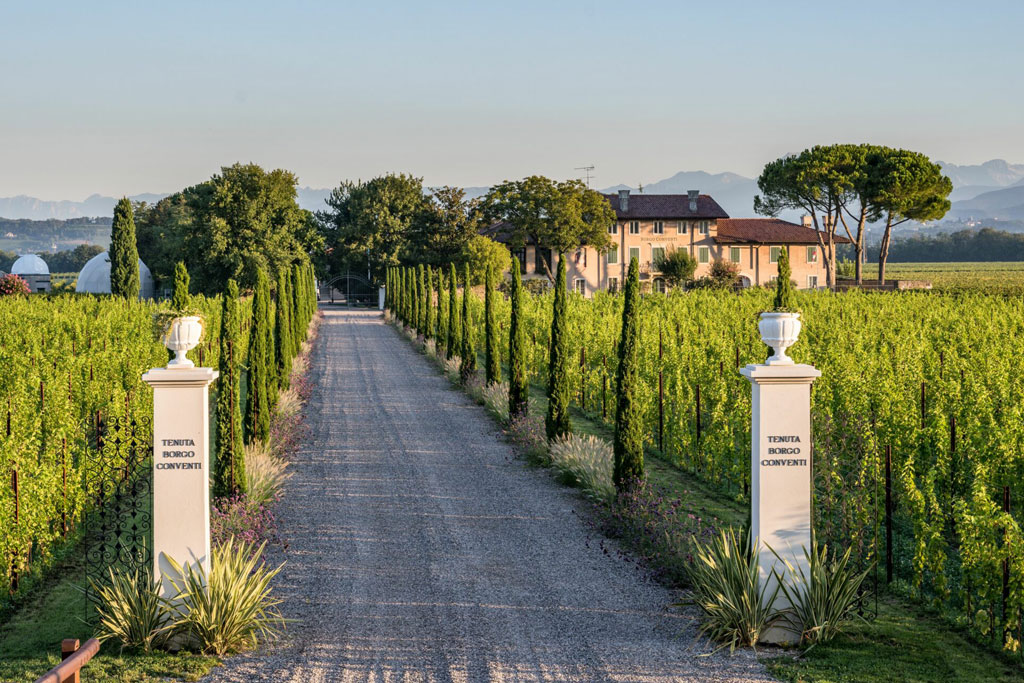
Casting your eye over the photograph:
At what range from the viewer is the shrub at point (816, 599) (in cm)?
808

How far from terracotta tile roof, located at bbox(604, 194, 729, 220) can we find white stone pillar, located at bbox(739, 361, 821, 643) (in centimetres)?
6325

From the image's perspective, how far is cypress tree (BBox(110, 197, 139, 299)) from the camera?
52.6 m

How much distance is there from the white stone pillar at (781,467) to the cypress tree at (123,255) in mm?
49994

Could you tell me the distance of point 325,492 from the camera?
13570 mm

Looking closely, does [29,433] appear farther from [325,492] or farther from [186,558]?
[186,558]

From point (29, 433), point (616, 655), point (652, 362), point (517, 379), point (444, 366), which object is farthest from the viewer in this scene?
point (444, 366)

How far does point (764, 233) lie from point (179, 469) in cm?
6815

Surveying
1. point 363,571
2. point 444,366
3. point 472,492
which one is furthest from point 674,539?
point 444,366

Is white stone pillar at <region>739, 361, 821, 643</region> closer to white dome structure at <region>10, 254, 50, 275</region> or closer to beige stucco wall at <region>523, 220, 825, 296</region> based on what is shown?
beige stucco wall at <region>523, 220, 825, 296</region>

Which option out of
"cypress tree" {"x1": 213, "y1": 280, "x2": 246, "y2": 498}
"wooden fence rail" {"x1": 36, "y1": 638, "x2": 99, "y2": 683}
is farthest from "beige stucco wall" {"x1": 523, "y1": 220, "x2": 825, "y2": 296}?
"wooden fence rail" {"x1": 36, "y1": 638, "x2": 99, "y2": 683}

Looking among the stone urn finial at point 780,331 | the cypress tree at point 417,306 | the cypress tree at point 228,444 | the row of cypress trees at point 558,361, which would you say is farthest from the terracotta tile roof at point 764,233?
the stone urn finial at point 780,331

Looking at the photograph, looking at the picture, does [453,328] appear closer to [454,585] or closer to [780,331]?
[454,585]

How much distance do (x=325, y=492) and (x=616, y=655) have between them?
671 centimetres

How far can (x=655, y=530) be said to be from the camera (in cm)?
1066
